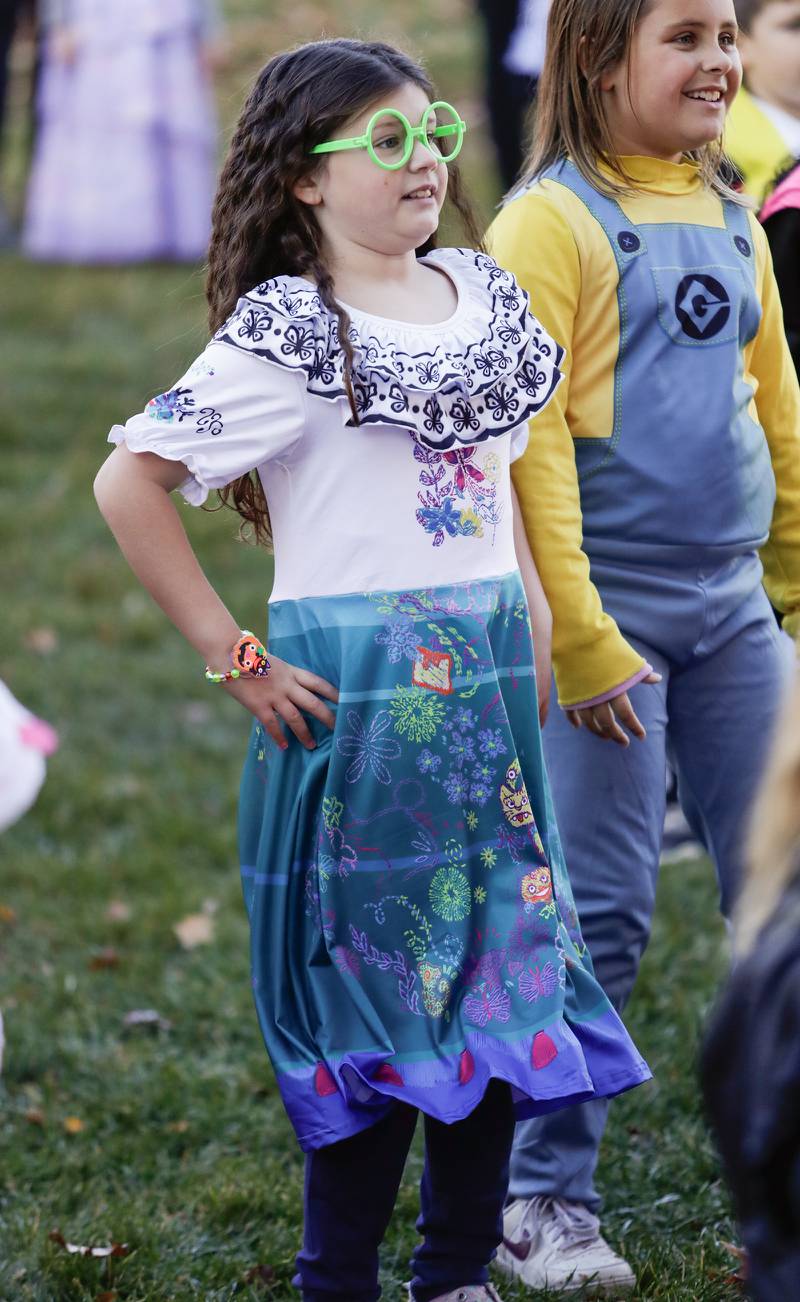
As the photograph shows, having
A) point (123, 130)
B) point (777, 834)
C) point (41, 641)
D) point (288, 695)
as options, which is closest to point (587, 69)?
point (288, 695)

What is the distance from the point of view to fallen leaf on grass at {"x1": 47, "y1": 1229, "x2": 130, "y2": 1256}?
281 centimetres

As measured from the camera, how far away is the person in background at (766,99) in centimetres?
325

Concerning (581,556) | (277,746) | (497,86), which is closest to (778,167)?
(581,556)

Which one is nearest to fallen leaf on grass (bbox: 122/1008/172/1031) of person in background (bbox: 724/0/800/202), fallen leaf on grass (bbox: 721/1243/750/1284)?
fallen leaf on grass (bbox: 721/1243/750/1284)

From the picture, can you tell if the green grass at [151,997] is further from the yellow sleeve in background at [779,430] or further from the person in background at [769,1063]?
the person in background at [769,1063]

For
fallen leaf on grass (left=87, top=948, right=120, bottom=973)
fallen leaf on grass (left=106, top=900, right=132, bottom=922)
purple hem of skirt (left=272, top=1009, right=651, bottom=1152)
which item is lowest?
fallen leaf on grass (left=106, top=900, right=132, bottom=922)

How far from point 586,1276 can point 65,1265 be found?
82cm

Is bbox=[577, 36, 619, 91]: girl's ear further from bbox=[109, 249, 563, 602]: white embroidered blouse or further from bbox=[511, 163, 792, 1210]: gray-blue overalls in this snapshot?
bbox=[109, 249, 563, 602]: white embroidered blouse

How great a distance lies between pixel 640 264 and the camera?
256 cm

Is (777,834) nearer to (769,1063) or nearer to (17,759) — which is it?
(769,1063)

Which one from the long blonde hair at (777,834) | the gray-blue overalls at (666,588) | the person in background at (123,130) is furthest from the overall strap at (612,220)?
the person in background at (123,130)

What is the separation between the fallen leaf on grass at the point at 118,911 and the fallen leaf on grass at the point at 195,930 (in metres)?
0.15

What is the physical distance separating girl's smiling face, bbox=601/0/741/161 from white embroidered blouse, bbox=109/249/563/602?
1.35 ft

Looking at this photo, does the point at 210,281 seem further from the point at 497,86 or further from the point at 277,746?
the point at 497,86
